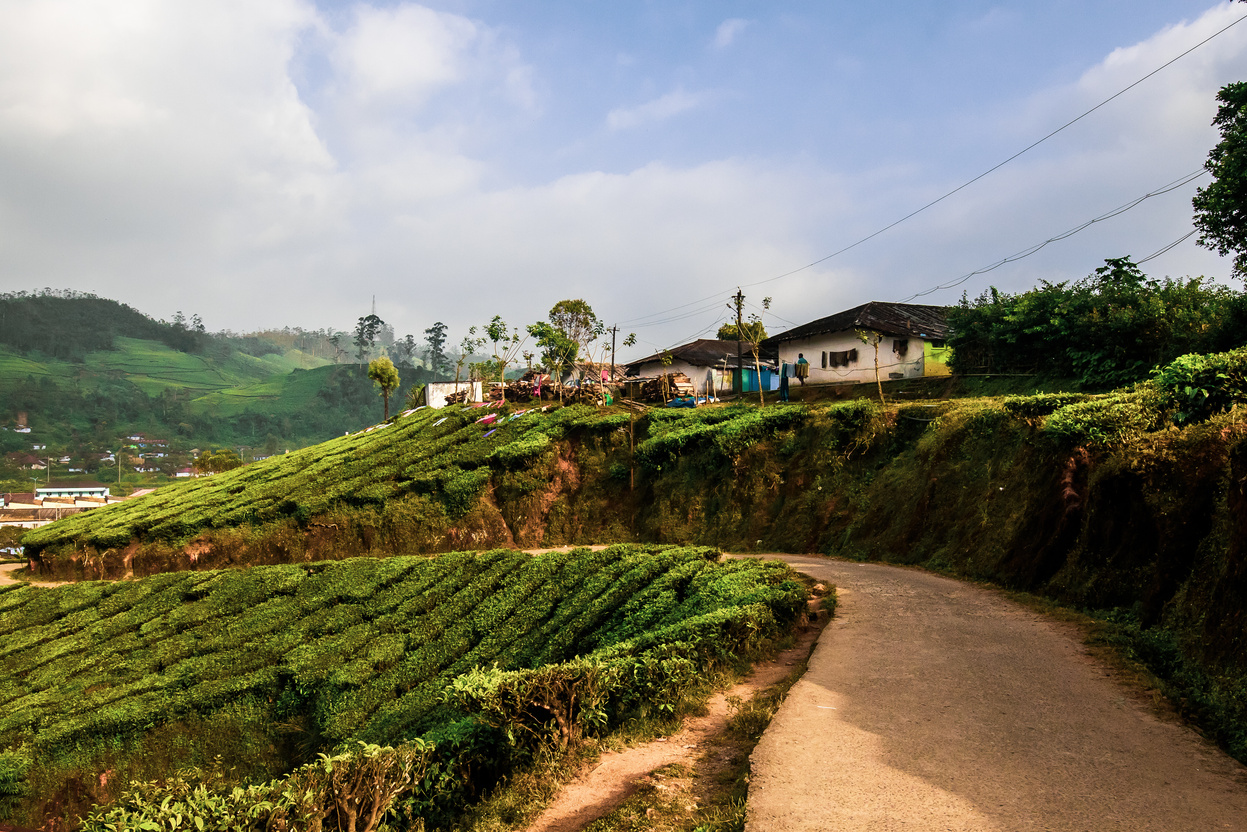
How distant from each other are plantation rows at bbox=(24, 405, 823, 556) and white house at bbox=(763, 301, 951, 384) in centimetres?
1100

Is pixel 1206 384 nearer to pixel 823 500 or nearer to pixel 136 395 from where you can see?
pixel 823 500

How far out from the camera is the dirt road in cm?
551

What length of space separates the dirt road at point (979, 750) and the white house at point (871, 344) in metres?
26.4

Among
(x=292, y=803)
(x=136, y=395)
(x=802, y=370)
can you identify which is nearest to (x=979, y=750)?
(x=292, y=803)

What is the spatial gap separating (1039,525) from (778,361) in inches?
1304

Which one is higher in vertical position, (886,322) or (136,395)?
(136,395)

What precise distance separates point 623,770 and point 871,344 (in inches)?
1265

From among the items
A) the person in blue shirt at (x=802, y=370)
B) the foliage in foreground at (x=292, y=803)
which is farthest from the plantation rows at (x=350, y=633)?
the person in blue shirt at (x=802, y=370)

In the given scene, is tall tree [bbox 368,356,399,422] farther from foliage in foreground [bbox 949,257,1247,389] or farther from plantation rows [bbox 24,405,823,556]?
foliage in foreground [bbox 949,257,1247,389]

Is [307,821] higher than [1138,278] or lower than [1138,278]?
lower

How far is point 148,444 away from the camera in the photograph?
13088 cm

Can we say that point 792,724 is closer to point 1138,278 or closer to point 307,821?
point 307,821

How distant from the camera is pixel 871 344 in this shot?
36.4 metres

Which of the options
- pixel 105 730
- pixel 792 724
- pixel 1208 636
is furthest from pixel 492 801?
pixel 105 730
